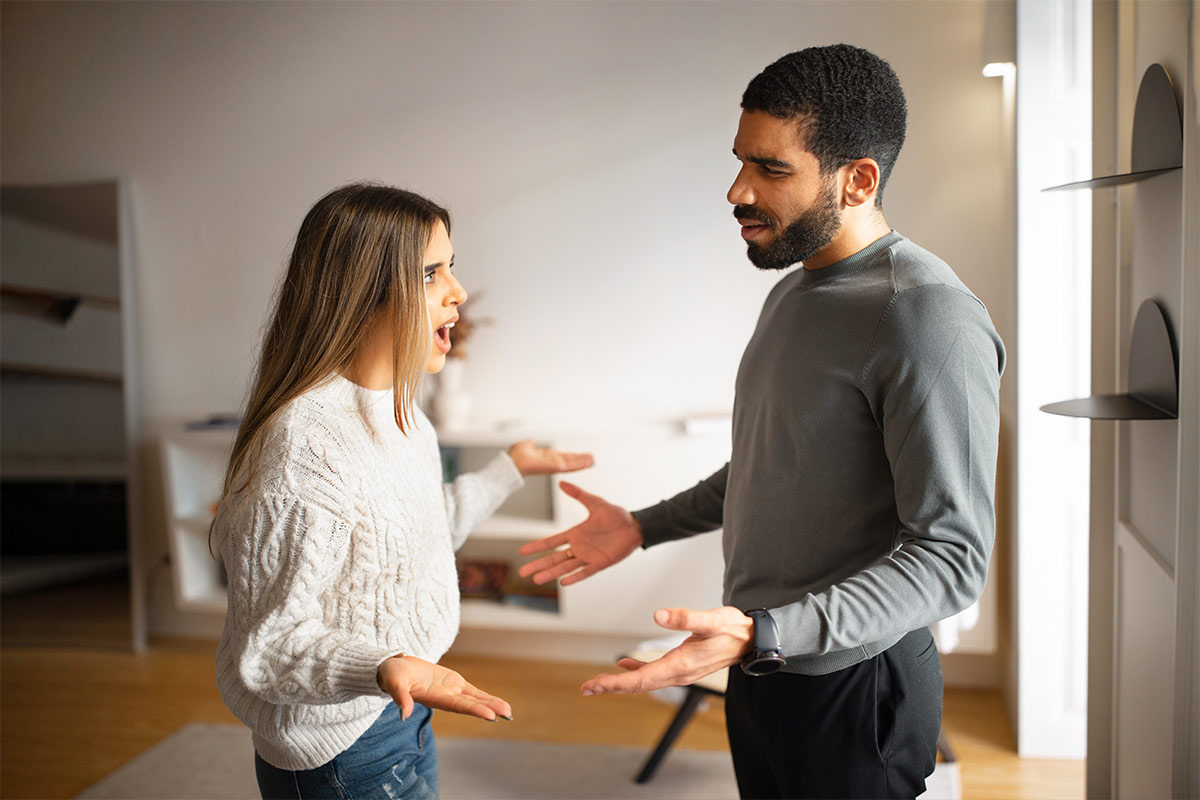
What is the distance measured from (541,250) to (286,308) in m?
1.68

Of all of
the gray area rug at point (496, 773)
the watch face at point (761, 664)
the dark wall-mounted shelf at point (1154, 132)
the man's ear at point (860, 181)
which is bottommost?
the gray area rug at point (496, 773)

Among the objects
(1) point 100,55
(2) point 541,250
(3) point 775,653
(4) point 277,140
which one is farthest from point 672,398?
(3) point 775,653

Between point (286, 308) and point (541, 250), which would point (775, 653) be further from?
point (541, 250)

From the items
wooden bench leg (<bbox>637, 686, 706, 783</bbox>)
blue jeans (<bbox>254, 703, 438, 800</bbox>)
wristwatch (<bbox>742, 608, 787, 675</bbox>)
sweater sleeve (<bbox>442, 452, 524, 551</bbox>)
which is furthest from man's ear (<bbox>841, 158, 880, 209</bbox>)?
wooden bench leg (<bbox>637, 686, 706, 783</bbox>)

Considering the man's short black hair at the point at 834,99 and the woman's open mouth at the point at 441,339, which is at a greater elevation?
the man's short black hair at the point at 834,99

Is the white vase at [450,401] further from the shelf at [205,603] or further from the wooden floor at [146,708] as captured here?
the shelf at [205,603]

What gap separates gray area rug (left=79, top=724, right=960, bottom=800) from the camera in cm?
211

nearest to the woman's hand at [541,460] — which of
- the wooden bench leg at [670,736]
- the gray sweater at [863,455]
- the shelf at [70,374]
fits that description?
the gray sweater at [863,455]

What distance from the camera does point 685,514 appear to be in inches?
53.7

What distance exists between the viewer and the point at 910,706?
1052 millimetres

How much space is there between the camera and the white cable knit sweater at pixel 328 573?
98cm

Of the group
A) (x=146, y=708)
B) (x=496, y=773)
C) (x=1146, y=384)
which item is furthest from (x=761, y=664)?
(x=146, y=708)

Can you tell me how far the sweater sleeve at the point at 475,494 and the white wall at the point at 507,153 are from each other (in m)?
0.86

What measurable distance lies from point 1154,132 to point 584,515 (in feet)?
5.59
